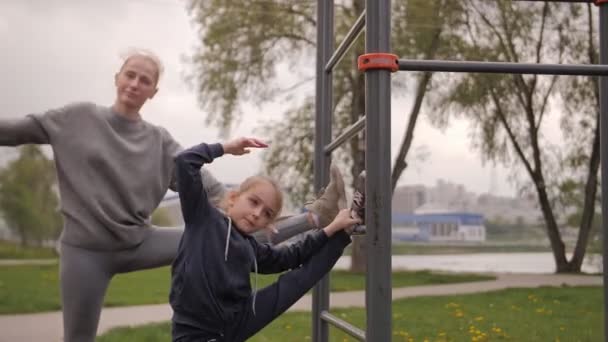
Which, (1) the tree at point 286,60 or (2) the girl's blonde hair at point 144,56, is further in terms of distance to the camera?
(1) the tree at point 286,60

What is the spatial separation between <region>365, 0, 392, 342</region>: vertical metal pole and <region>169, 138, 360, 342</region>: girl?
231 millimetres

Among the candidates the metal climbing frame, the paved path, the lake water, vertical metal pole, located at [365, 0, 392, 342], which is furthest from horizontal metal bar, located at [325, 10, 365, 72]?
the lake water

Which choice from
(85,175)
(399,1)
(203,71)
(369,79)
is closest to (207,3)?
(203,71)

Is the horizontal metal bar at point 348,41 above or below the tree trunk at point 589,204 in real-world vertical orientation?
above

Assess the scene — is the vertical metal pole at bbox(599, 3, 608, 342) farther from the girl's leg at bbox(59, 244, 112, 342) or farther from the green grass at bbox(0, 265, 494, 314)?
the green grass at bbox(0, 265, 494, 314)

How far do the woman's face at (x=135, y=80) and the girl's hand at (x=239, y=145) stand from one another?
0.54 meters

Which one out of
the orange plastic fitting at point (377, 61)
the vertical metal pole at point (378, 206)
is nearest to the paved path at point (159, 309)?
the vertical metal pole at point (378, 206)

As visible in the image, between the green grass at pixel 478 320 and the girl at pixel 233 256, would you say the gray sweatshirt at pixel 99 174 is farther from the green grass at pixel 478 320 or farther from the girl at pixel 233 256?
the green grass at pixel 478 320

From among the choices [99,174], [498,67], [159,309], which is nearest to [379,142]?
[498,67]

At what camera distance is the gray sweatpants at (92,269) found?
1.97 m

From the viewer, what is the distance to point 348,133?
1.84m

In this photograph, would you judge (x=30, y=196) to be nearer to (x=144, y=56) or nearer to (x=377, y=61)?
(x=144, y=56)

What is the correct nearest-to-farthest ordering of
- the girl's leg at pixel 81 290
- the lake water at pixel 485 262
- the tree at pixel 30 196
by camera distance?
the girl's leg at pixel 81 290, the tree at pixel 30 196, the lake water at pixel 485 262

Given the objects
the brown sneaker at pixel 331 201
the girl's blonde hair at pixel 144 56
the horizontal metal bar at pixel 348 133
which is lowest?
the brown sneaker at pixel 331 201
